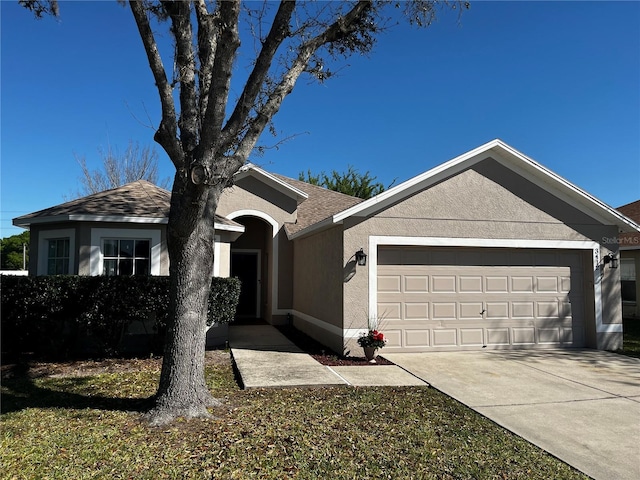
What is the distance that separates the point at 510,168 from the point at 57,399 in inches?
398

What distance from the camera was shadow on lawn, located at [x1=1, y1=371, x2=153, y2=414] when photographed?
5.78 metres

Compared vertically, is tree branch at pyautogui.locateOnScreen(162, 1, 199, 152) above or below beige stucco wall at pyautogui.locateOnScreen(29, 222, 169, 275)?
above

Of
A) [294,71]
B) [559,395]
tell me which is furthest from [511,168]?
[294,71]

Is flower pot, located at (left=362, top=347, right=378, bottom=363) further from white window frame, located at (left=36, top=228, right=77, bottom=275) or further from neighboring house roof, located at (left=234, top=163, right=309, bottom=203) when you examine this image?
neighboring house roof, located at (left=234, top=163, right=309, bottom=203)

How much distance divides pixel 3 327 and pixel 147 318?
2924 millimetres

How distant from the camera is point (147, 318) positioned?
9.11 metres

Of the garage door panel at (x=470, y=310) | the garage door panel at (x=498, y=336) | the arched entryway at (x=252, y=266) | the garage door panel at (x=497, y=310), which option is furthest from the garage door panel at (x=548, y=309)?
the arched entryway at (x=252, y=266)

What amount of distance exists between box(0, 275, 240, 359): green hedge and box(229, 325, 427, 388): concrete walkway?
138 cm

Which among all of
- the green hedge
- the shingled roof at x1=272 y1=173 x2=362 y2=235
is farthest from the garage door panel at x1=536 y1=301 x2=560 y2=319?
the green hedge

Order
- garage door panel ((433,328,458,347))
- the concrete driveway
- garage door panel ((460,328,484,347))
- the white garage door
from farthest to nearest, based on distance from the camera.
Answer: garage door panel ((460,328,484,347)) → garage door panel ((433,328,458,347)) → the white garage door → the concrete driveway

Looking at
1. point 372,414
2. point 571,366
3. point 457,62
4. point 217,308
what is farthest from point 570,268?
point 217,308

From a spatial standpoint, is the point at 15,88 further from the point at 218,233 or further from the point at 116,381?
the point at 116,381

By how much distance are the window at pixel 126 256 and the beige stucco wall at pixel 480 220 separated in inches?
185

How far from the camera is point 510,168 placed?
10203mm
